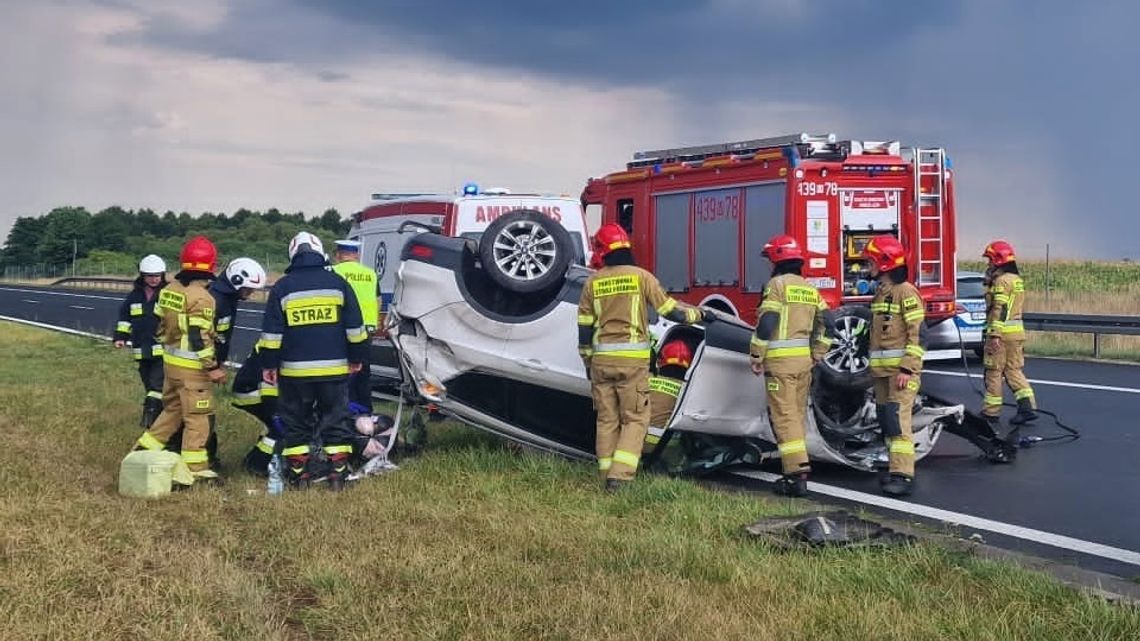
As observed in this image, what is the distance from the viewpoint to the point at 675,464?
8.79m

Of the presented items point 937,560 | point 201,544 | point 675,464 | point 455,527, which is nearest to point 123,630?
point 201,544

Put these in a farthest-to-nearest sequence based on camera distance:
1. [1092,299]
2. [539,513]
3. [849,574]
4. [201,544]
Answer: [1092,299]
[539,513]
[201,544]
[849,574]

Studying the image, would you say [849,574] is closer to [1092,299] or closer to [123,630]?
[123,630]

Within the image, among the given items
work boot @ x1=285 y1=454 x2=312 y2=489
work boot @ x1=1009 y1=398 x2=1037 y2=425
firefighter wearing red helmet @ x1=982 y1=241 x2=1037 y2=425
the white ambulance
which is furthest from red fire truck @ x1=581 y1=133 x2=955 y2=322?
work boot @ x1=285 y1=454 x2=312 y2=489

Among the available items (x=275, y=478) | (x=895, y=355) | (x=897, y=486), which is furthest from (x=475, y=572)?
(x=895, y=355)

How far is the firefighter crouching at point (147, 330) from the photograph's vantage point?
1060 centimetres

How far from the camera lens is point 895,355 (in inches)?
328

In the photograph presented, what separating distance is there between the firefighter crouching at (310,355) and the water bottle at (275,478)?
2.6 inches

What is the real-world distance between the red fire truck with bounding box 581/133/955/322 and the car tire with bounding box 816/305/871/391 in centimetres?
142

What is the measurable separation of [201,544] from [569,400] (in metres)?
3.01

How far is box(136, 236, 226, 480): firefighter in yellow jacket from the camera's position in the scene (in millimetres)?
8266

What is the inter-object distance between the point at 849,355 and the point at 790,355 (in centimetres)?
217

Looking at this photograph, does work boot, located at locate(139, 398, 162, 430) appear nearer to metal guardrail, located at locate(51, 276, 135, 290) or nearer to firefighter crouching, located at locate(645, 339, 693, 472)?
firefighter crouching, located at locate(645, 339, 693, 472)

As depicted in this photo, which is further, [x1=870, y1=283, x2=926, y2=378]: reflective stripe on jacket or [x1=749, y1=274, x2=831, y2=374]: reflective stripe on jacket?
[x1=870, y1=283, x2=926, y2=378]: reflective stripe on jacket
